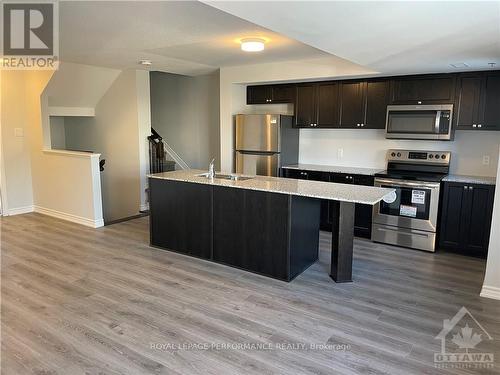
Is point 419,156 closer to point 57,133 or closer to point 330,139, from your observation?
point 330,139

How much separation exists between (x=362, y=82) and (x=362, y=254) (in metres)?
2.27

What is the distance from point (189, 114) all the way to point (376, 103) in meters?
3.68

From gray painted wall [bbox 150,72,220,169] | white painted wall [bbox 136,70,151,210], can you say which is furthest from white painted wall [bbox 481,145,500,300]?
white painted wall [bbox 136,70,151,210]

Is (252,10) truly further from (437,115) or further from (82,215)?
(82,215)

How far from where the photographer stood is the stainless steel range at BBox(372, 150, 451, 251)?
14.6 feet

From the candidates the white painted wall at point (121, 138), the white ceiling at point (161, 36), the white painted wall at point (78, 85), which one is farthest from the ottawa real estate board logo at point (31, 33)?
the white painted wall at point (121, 138)

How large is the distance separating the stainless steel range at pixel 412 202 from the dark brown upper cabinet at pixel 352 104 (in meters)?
0.74

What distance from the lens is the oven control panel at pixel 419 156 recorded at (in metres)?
4.72

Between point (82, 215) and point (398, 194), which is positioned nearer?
point (398, 194)

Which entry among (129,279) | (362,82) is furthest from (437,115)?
(129,279)

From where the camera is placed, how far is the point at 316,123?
213 inches

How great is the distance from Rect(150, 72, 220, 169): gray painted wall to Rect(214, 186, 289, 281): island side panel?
310 cm

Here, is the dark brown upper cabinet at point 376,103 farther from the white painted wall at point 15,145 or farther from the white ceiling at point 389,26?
the white painted wall at point 15,145

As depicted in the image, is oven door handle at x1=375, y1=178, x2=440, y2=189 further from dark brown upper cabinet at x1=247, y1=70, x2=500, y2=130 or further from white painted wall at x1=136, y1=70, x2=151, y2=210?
white painted wall at x1=136, y1=70, x2=151, y2=210
